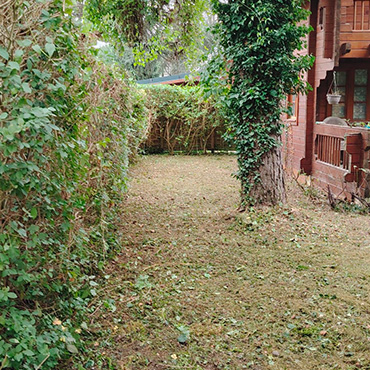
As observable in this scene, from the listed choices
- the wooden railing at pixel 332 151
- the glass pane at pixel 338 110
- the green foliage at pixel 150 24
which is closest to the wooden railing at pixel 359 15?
the glass pane at pixel 338 110

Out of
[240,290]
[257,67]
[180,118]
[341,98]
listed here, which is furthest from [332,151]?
[180,118]

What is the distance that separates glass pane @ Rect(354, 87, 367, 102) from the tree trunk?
5.79m

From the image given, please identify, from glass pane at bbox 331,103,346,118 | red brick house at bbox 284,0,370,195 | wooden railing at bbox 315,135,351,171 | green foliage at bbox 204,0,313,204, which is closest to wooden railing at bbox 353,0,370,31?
red brick house at bbox 284,0,370,195

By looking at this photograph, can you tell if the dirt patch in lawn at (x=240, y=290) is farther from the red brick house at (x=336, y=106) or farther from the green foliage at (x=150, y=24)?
the green foliage at (x=150, y=24)

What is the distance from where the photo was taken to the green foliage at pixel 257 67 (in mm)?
6430

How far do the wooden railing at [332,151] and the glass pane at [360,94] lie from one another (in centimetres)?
175

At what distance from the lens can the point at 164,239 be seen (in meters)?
5.91

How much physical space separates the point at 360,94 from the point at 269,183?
6.17 metres

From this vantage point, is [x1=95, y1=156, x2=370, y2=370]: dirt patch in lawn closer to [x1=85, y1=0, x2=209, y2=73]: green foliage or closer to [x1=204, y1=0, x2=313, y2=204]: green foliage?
[x1=204, y1=0, x2=313, y2=204]: green foliage

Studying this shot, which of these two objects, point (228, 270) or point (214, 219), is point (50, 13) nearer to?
point (228, 270)

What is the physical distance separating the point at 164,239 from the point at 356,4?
7.01 metres

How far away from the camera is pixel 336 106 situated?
11500mm

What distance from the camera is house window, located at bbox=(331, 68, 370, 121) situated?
11453mm

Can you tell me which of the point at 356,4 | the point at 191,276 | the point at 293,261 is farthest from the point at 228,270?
the point at 356,4
